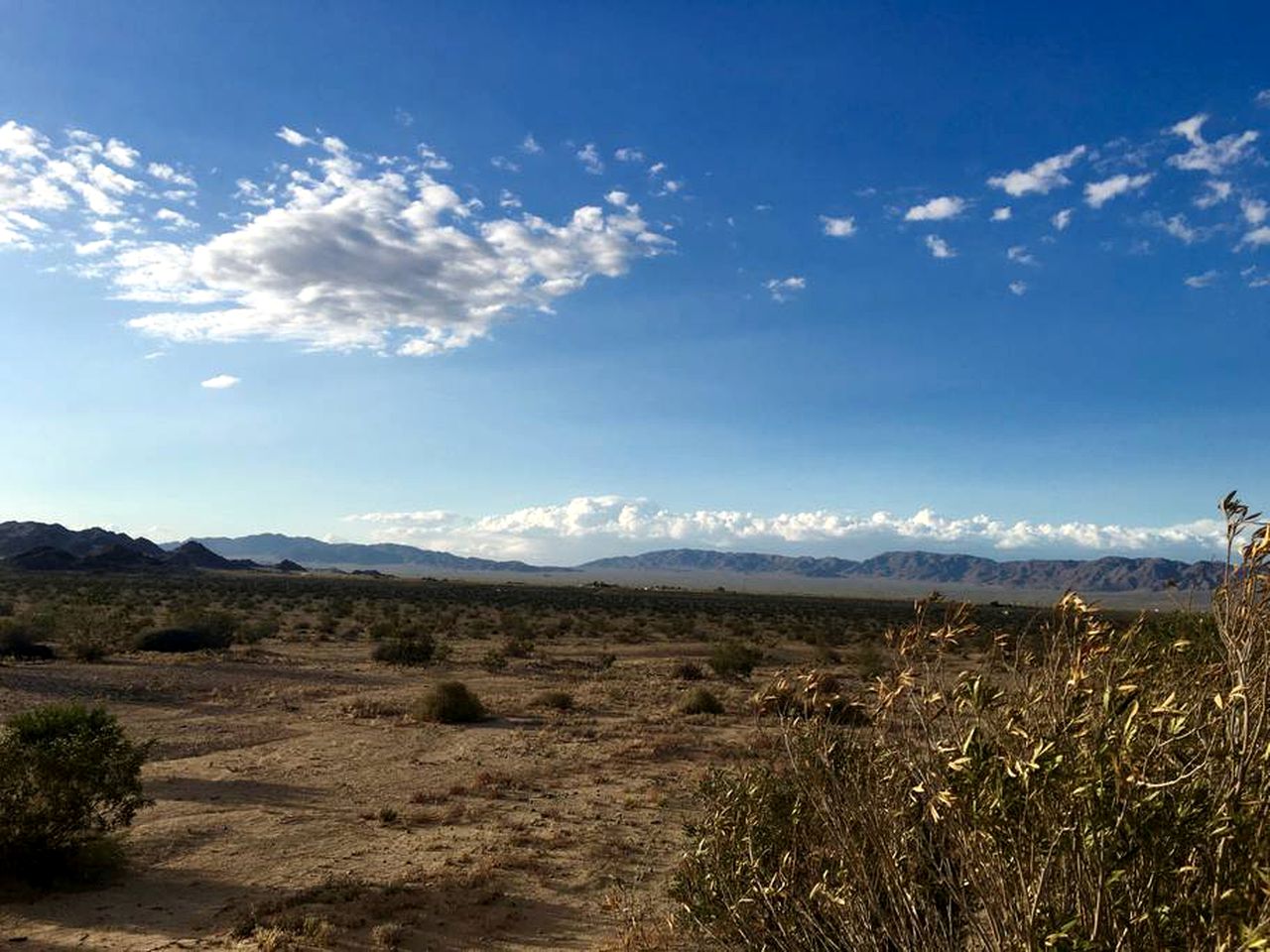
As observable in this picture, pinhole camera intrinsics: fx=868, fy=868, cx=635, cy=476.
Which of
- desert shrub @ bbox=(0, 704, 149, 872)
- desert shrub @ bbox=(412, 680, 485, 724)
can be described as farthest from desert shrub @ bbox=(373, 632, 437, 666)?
desert shrub @ bbox=(0, 704, 149, 872)

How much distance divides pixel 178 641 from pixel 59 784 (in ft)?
70.8

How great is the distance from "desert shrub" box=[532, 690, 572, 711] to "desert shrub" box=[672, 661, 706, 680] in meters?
6.71

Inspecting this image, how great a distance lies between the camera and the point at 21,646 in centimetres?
2464

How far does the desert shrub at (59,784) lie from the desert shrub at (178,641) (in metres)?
20.0

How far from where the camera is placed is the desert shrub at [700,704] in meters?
19.8

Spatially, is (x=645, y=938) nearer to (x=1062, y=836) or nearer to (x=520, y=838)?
(x=520, y=838)

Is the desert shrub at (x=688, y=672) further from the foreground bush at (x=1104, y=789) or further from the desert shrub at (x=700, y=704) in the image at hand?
the foreground bush at (x=1104, y=789)

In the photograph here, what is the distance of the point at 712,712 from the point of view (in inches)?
777

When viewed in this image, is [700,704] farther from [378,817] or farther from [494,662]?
[378,817]

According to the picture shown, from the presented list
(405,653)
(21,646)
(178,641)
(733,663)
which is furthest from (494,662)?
(21,646)

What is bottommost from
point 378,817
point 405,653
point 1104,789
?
point 378,817

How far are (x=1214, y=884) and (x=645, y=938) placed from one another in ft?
17.4

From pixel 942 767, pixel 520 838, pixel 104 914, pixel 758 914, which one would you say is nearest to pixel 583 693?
pixel 520 838

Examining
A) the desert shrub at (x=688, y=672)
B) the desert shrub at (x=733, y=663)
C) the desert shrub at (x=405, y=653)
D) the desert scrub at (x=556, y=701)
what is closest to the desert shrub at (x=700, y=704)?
the desert scrub at (x=556, y=701)
